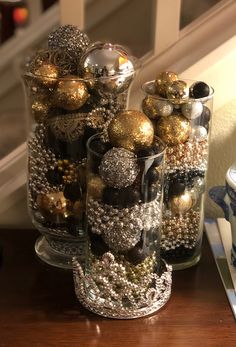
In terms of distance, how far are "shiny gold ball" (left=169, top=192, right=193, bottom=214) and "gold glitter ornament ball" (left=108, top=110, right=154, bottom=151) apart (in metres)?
0.12

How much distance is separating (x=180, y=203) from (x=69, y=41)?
24cm

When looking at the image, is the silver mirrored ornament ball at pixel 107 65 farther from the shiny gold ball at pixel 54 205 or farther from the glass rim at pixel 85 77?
the shiny gold ball at pixel 54 205

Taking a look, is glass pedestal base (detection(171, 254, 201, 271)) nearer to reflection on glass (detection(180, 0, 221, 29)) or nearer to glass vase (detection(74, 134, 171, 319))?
glass vase (detection(74, 134, 171, 319))

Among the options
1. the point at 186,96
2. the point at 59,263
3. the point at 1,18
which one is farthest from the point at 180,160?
the point at 1,18

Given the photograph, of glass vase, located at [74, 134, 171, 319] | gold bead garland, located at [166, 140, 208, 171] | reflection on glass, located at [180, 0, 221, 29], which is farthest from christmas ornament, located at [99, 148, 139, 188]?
reflection on glass, located at [180, 0, 221, 29]

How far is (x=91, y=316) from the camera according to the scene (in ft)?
2.65

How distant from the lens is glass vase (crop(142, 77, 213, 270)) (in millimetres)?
836

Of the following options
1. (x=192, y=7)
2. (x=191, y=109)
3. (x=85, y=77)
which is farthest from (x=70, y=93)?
(x=192, y=7)

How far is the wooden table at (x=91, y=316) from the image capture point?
77cm

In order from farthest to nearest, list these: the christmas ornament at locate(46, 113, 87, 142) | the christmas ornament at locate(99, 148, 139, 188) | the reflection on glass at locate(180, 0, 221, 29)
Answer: the reflection on glass at locate(180, 0, 221, 29) < the christmas ornament at locate(46, 113, 87, 142) < the christmas ornament at locate(99, 148, 139, 188)

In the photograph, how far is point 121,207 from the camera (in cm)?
77

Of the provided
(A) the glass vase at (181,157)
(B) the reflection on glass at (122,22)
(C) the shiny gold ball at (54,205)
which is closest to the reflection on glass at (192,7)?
→ (B) the reflection on glass at (122,22)

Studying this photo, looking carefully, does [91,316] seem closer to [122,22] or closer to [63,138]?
[63,138]

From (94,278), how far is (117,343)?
0.08m
